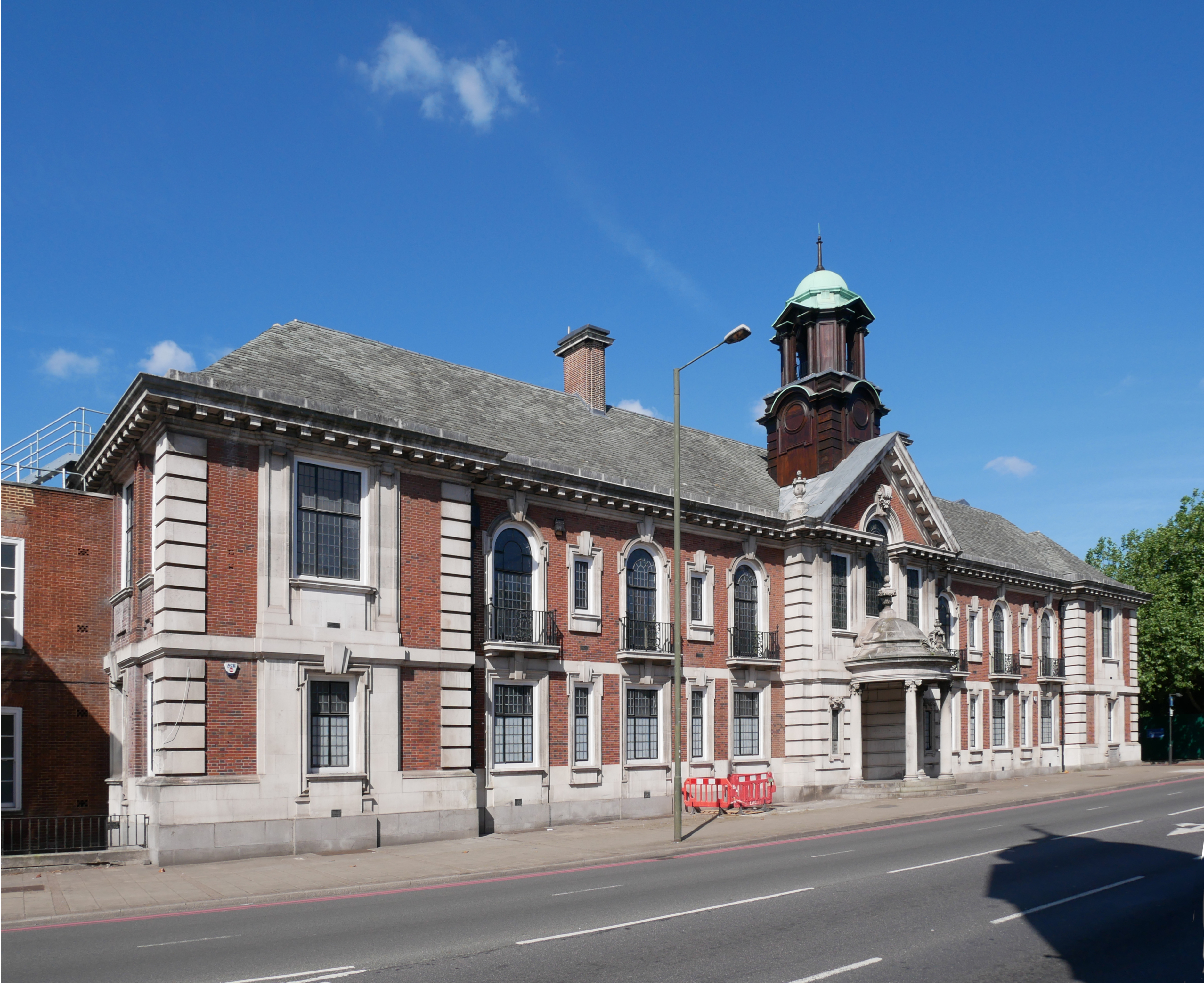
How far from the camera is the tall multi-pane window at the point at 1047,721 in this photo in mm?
43000

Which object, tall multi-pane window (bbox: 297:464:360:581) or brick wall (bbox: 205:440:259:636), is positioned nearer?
brick wall (bbox: 205:440:259:636)

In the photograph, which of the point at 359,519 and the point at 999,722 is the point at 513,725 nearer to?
the point at 359,519

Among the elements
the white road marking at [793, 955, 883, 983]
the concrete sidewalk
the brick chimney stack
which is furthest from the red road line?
the brick chimney stack

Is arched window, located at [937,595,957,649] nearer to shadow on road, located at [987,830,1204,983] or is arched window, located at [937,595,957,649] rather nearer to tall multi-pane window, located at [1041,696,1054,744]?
tall multi-pane window, located at [1041,696,1054,744]

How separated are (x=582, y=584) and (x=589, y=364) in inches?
348

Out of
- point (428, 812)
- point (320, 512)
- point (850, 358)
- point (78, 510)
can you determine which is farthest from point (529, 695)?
point (850, 358)

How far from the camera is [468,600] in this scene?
23.5 metres

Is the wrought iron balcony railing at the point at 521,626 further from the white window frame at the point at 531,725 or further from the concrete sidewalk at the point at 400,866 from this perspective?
the concrete sidewalk at the point at 400,866

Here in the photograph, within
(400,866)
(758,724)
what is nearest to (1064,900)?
(400,866)

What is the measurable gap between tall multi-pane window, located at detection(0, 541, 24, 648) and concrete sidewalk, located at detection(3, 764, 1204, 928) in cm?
670

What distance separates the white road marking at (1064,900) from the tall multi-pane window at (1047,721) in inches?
1163

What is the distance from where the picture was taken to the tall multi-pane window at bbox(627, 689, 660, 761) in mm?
27344

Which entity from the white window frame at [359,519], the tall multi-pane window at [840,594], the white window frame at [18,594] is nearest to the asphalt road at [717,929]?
the white window frame at [359,519]

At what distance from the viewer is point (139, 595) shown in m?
21.1
